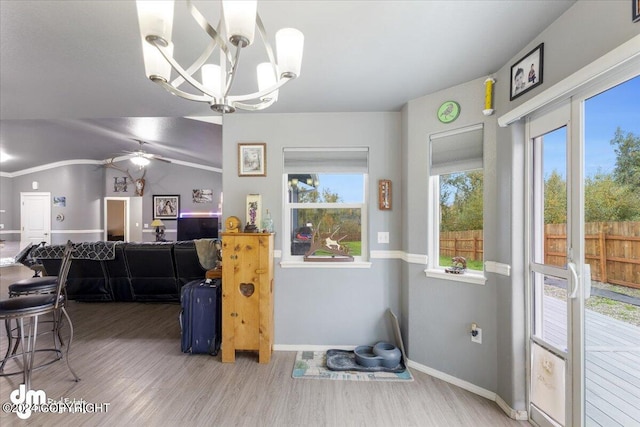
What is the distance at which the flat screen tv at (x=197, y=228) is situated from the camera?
23.7 ft

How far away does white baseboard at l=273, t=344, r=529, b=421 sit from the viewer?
204 cm

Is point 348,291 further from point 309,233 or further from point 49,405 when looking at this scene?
point 49,405

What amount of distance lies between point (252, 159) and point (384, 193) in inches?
54.8

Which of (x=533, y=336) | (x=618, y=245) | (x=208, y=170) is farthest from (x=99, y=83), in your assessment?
(x=208, y=170)

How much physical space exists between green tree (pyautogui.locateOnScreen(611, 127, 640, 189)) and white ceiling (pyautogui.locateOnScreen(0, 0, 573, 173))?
741 millimetres

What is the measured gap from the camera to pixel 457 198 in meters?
2.60

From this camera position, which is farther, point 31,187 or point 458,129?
point 31,187

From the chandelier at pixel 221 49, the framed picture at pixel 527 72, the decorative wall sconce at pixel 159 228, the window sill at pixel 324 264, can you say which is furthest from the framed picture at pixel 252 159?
the decorative wall sconce at pixel 159 228

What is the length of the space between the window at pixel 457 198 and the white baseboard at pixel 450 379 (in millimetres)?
876

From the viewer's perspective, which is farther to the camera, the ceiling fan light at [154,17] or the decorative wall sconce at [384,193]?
the decorative wall sconce at [384,193]

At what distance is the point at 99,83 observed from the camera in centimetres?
243

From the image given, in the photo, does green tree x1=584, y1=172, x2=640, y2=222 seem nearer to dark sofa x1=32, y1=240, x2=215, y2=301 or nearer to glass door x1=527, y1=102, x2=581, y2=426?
glass door x1=527, y1=102, x2=581, y2=426

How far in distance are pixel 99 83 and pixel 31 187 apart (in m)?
8.95

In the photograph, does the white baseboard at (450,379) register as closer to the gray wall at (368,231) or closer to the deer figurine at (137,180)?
the gray wall at (368,231)
